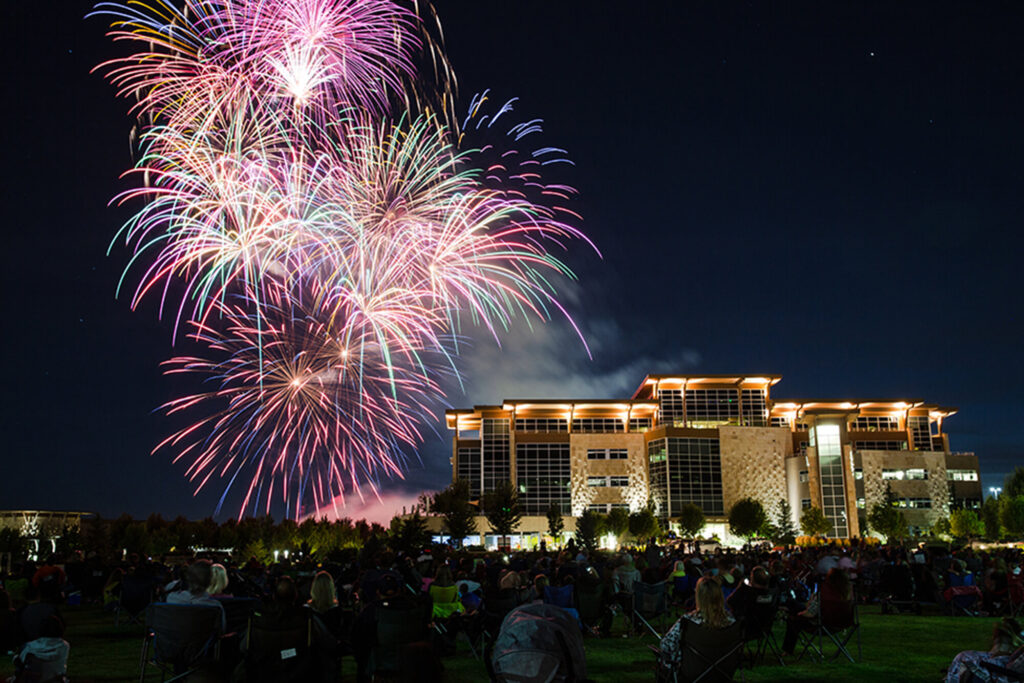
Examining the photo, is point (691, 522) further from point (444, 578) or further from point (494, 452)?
point (444, 578)

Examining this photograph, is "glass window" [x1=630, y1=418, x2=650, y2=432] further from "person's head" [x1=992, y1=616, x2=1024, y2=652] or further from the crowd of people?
"person's head" [x1=992, y1=616, x2=1024, y2=652]

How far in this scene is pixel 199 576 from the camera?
26.8 ft

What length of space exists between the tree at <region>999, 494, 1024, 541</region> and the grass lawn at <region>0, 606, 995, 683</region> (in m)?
70.3

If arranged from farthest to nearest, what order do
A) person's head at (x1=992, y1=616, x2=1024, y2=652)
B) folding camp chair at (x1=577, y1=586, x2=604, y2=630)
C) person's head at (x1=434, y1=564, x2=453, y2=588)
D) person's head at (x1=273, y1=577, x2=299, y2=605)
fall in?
folding camp chair at (x1=577, y1=586, x2=604, y2=630) < person's head at (x1=434, y1=564, x2=453, y2=588) < person's head at (x1=273, y1=577, x2=299, y2=605) < person's head at (x1=992, y1=616, x2=1024, y2=652)

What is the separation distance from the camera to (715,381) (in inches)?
3460

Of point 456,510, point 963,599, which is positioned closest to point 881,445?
point 456,510

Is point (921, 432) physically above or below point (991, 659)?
above

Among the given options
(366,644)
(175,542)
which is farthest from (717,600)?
(175,542)

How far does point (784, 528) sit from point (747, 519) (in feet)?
11.8

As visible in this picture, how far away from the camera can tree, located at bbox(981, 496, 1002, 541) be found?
7719 centimetres

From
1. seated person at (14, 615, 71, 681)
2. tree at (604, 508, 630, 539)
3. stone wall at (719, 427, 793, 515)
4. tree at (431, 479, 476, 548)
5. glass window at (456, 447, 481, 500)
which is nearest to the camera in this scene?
seated person at (14, 615, 71, 681)

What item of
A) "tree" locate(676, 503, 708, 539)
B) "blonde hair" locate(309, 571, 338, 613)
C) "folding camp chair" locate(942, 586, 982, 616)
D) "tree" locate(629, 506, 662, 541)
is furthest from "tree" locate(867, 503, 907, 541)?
"blonde hair" locate(309, 571, 338, 613)

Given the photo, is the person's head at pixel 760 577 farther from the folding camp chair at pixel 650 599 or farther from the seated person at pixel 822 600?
the folding camp chair at pixel 650 599

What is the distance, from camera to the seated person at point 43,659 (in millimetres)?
6801
